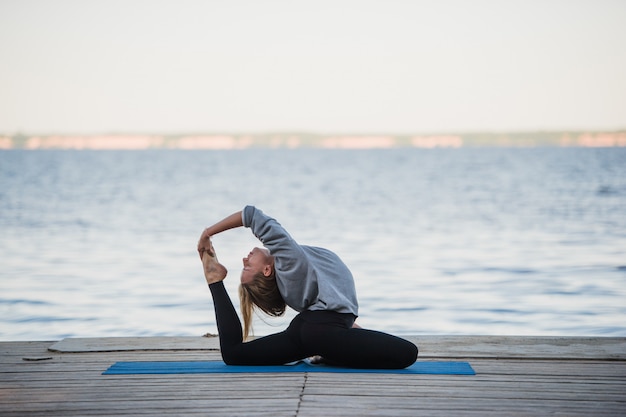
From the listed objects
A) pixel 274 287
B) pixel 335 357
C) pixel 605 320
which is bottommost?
pixel 605 320

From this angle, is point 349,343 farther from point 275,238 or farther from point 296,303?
point 275,238

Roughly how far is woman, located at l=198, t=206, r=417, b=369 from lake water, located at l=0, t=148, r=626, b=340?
30cm

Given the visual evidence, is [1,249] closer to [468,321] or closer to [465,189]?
[468,321]

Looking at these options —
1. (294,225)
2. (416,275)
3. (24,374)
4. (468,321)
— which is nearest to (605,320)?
(468,321)

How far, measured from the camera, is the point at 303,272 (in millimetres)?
4375

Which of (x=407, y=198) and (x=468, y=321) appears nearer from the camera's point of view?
(x=468, y=321)

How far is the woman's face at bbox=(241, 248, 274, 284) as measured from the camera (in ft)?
14.7

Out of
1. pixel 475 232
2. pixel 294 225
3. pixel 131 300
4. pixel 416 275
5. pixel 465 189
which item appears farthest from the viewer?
pixel 465 189

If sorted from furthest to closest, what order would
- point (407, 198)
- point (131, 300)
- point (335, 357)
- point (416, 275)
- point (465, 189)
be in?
point (465, 189) < point (407, 198) < point (416, 275) < point (131, 300) < point (335, 357)

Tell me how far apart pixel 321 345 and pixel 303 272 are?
1.26ft

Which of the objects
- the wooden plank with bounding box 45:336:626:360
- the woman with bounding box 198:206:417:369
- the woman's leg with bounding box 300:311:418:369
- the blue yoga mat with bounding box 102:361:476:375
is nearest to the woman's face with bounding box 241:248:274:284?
the woman with bounding box 198:206:417:369

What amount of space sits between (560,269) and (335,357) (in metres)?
9.11

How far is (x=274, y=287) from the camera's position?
4535 millimetres

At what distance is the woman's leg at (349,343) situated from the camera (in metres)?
4.34
